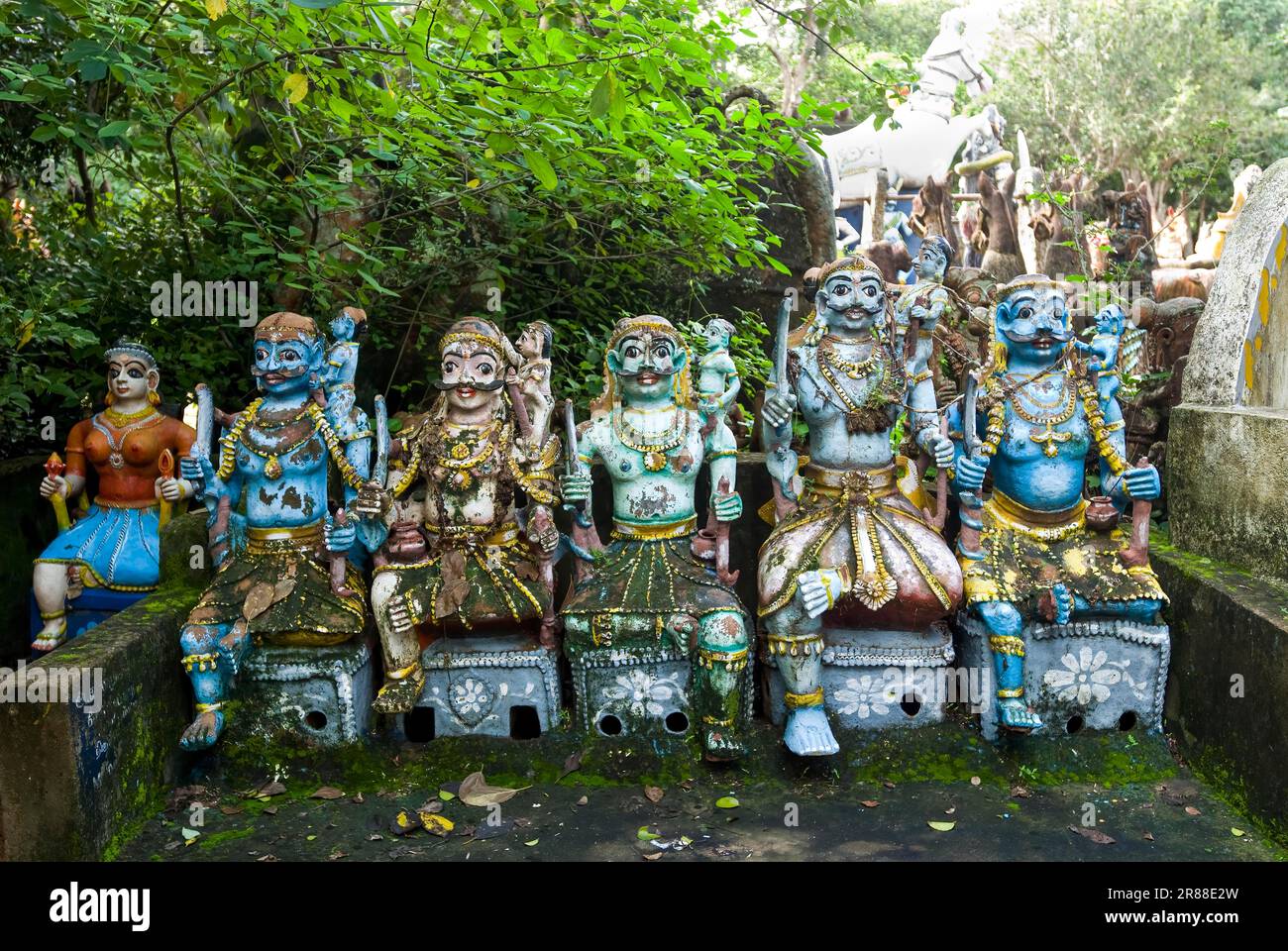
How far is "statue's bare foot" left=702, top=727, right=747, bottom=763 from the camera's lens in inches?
180

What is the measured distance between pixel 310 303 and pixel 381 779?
10.9 ft

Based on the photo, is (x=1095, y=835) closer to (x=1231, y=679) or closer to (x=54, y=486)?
(x=1231, y=679)

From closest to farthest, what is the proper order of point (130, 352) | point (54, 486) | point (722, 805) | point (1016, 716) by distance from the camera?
point (722, 805) < point (1016, 716) < point (130, 352) < point (54, 486)

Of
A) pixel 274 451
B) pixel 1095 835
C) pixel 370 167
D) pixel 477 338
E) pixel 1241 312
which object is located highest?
pixel 370 167

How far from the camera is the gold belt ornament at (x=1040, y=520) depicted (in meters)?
4.95

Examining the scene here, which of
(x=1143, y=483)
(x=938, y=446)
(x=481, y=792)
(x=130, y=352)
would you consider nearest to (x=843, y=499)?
(x=938, y=446)

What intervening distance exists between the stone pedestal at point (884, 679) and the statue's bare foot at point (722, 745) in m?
0.37

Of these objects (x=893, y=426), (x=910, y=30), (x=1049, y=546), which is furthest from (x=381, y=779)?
(x=910, y=30)

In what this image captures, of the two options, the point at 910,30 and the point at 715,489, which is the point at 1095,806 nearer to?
the point at 715,489

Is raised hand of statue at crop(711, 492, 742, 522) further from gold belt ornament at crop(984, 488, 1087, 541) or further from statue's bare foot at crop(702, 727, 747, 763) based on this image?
gold belt ornament at crop(984, 488, 1087, 541)

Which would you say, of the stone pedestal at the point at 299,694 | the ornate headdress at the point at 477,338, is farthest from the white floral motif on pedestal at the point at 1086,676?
the stone pedestal at the point at 299,694

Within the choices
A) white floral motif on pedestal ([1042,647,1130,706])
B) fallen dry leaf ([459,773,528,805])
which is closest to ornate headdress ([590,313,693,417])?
fallen dry leaf ([459,773,528,805])

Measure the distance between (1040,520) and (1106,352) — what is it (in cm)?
80

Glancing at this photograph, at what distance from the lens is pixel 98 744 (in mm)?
4141
